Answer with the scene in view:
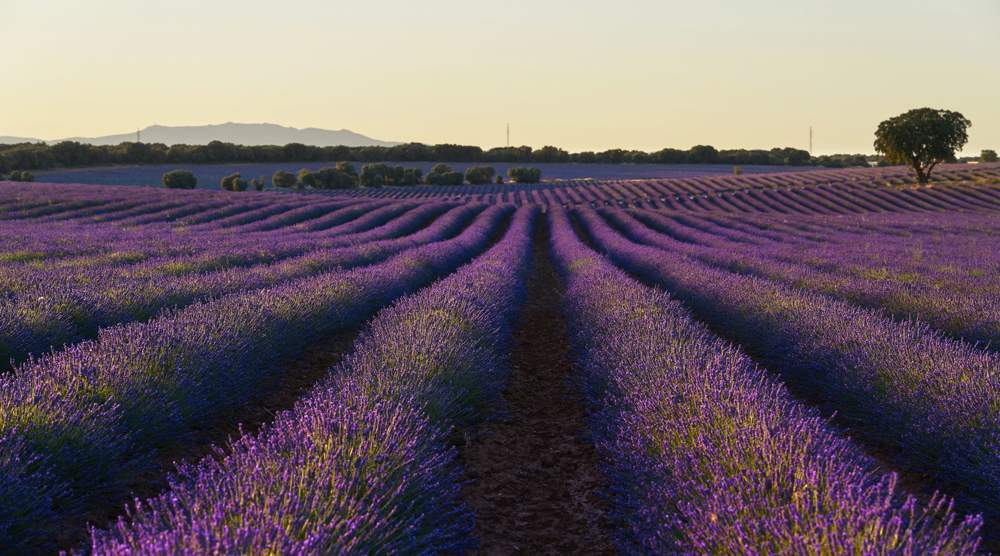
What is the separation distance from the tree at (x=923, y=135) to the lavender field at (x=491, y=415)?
44.2 m

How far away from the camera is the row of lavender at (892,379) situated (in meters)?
3.66

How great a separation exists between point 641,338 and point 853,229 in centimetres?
2067

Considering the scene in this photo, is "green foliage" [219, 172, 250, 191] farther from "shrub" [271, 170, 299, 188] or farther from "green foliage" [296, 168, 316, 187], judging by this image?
"green foliage" [296, 168, 316, 187]

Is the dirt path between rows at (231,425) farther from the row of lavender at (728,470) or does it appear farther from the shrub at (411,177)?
the shrub at (411,177)

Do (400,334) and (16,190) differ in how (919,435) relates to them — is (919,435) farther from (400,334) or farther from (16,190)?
(16,190)

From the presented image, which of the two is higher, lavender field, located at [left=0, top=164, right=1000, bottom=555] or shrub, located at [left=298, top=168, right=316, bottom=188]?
shrub, located at [left=298, top=168, right=316, bottom=188]

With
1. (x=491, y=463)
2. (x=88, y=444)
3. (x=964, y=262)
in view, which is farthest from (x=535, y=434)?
(x=964, y=262)

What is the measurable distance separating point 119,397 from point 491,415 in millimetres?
2348

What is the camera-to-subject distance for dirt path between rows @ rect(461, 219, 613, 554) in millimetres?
3344

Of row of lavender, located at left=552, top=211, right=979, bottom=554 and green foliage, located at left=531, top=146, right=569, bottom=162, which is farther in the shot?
green foliage, located at left=531, top=146, right=569, bottom=162

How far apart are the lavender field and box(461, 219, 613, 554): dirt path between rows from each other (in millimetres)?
19

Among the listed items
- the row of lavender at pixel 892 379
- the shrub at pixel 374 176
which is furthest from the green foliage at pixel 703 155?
the row of lavender at pixel 892 379

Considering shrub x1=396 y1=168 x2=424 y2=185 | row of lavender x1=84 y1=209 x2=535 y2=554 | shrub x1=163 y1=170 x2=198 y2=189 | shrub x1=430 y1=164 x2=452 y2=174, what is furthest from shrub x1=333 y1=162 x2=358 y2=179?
row of lavender x1=84 y1=209 x2=535 y2=554

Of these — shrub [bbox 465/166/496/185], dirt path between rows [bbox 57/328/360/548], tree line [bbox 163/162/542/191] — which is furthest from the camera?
shrub [bbox 465/166/496/185]
